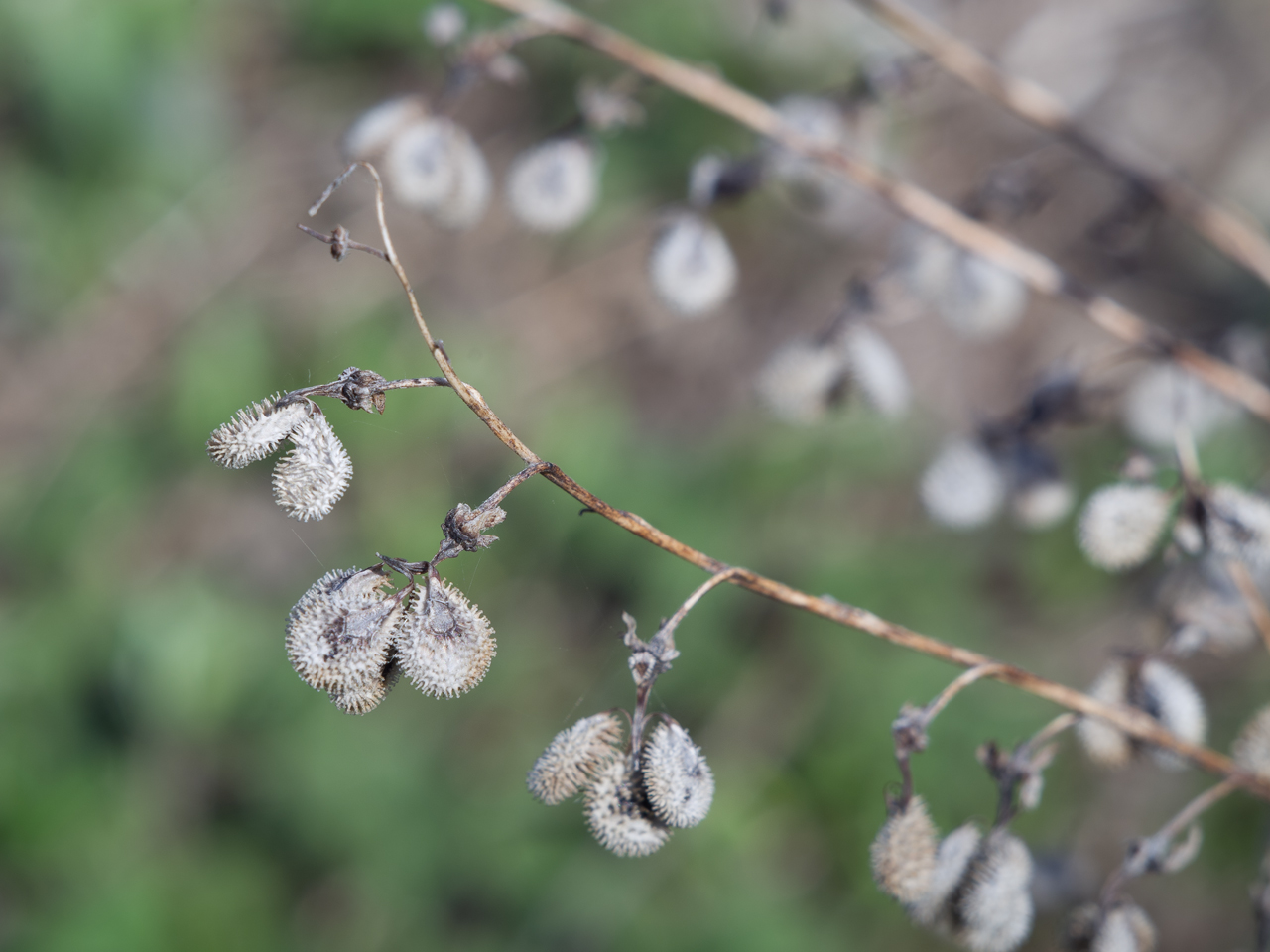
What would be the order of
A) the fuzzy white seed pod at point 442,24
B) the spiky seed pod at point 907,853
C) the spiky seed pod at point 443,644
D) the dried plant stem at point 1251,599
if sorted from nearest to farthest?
the spiky seed pod at point 443,644, the spiky seed pod at point 907,853, the dried plant stem at point 1251,599, the fuzzy white seed pod at point 442,24

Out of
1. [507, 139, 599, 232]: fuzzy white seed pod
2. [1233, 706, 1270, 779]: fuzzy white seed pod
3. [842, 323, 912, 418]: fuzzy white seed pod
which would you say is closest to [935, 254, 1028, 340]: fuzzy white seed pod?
[842, 323, 912, 418]: fuzzy white seed pod

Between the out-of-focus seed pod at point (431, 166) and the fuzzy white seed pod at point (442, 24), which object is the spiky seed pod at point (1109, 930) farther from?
the fuzzy white seed pod at point (442, 24)

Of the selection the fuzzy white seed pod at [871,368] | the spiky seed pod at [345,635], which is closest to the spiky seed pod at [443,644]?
the spiky seed pod at [345,635]

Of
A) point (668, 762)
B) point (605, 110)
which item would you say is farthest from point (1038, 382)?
point (668, 762)

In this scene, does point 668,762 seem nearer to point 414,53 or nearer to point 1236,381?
point 1236,381

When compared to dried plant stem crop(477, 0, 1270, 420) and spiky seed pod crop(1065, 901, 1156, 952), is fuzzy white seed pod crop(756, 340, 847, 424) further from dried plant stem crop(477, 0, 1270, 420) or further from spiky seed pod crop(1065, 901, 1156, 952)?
spiky seed pod crop(1065, 901, 1156, 952)

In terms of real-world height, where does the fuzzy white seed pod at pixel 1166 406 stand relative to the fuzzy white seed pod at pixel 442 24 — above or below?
above
